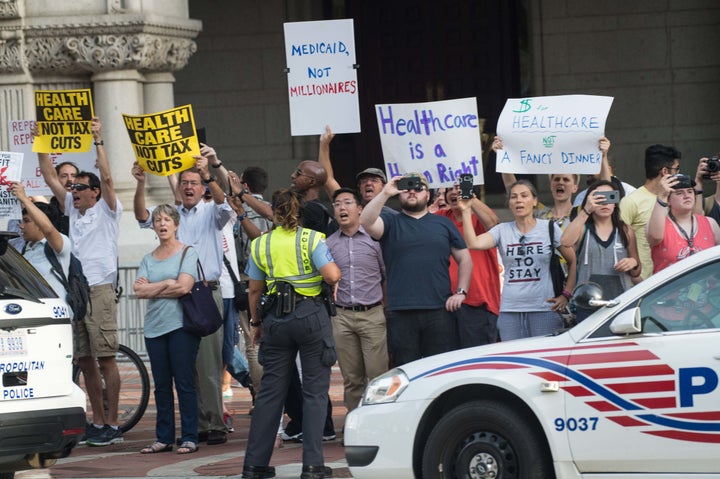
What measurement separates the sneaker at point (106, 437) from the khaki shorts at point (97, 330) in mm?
584

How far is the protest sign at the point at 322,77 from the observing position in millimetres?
12297

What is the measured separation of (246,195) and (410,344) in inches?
76.9

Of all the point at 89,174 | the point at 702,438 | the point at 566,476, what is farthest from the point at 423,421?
the point at 89,174

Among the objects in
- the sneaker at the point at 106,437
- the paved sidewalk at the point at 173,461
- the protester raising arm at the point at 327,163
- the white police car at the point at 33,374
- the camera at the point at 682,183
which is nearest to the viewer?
the white police car at the point at 33,374

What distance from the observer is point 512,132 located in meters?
11.5

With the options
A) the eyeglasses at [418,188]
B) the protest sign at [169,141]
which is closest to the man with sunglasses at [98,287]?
the protest sign at [169,141]

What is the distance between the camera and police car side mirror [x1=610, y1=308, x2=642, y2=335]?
8.15 m

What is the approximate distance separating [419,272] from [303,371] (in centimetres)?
111

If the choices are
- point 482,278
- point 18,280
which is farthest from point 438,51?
point 18,280

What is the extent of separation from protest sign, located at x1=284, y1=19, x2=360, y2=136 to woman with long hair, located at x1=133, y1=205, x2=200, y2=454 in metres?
1.39

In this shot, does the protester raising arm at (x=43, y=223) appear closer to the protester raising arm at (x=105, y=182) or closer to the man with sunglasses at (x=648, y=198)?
the protester raising arm at (x=105, y=182)

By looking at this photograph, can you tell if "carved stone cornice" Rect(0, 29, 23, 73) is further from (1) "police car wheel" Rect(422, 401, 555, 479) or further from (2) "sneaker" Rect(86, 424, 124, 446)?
(1) "police car wheel" Rect(422, 401, 555, 479)

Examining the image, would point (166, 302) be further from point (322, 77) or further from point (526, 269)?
point (526, 269)

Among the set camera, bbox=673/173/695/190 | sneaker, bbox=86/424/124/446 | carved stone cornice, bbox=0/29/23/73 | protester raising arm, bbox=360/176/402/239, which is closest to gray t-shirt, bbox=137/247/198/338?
sneaker, bbox=86/424/124/446
